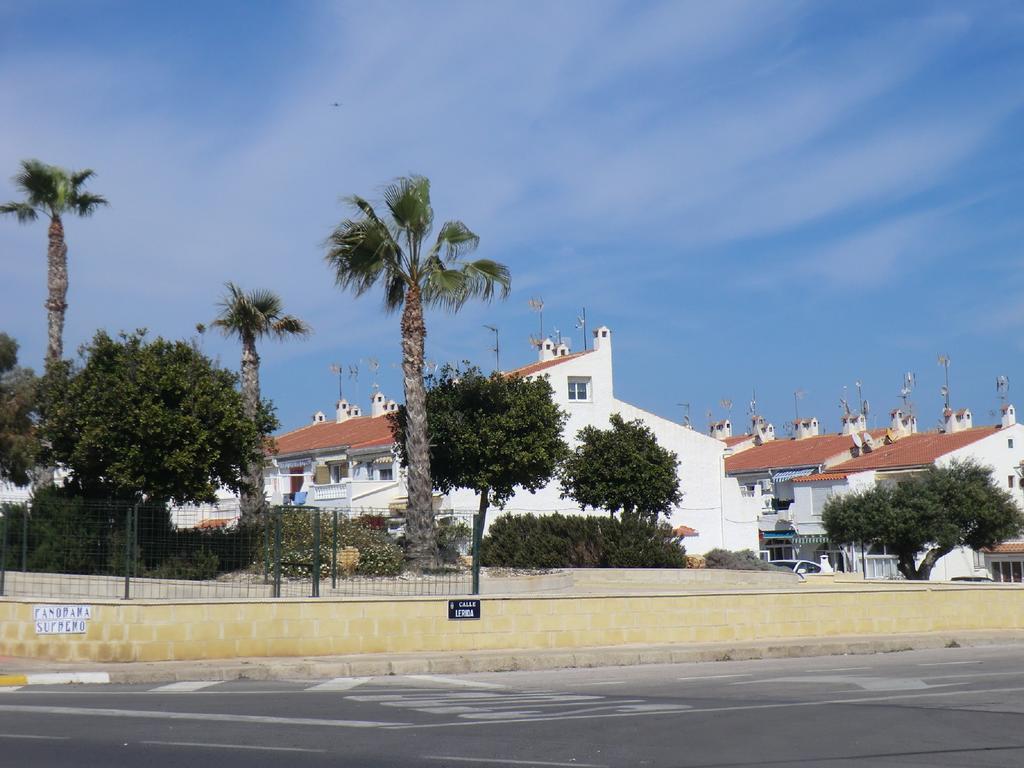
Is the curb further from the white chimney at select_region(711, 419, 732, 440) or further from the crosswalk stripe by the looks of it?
the white chimney at select_region(711, 419, 732, 440)

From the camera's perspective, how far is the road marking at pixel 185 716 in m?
11.8

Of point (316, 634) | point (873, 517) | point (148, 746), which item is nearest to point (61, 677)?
point (316, 634)

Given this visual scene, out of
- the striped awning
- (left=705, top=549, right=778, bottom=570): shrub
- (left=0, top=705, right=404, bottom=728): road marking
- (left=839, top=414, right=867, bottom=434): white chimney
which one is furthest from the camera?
(left=839, top=414, right=867, bottom=434): white chimney

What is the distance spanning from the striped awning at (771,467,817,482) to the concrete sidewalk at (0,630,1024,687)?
47.4 metres

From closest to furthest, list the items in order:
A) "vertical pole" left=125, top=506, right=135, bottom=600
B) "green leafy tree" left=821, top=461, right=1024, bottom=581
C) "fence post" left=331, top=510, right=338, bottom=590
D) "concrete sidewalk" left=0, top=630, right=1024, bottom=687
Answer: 1. "concrete sidewalk" left=0, top=630, right=1024, bottom=687
2. "vertical pole" left=125, top=506, right=135, bottom=600
3. "fence post" left=331, top=510, right=338, bottom=590
4. "green leafy tree" left=821, top=461, right=1024, bottom=581

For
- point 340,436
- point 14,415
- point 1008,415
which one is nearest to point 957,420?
point 1008,415

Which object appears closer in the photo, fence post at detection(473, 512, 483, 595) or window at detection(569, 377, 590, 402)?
fence post at detection(473, 512, 483, 595)

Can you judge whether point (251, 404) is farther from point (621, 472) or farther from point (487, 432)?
point (621, 472)

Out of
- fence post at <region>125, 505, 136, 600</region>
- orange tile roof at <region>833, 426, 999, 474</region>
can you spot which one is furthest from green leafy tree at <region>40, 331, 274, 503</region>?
orange tile roof at <region>833, 426, 999, 474</region>

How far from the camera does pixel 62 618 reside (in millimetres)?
17719

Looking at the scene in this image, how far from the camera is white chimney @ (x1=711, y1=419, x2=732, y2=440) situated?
3506 inches

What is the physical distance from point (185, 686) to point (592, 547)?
21242mm

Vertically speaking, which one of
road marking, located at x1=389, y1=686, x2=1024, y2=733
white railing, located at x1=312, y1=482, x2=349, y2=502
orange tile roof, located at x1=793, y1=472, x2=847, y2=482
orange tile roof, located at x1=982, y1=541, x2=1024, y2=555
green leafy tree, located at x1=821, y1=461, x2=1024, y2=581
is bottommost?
road marking, located at x1=389, y1=686, x2=1024, y2=733

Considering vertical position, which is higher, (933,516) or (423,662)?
(933,516)
